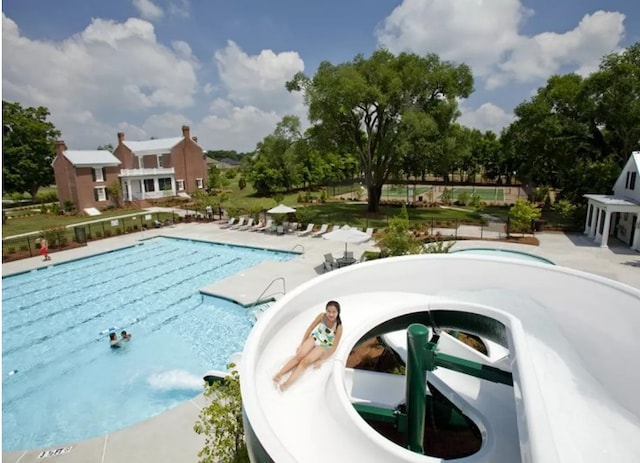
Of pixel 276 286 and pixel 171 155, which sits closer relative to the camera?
pixel 276 286

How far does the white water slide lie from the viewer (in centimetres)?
347

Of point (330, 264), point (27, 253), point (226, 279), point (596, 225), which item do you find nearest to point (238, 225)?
point (226, 279)

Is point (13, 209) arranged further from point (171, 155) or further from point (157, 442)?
point (157, 442)

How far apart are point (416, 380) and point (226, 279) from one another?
1179cm

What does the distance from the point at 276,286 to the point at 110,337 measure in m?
5.72

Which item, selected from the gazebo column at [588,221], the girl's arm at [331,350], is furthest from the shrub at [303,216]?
the girl's arm at [331,350]

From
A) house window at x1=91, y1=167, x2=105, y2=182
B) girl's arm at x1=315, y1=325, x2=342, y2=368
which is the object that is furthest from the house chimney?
girl's arm at x1=315, y1=325, x2=342, y2=368

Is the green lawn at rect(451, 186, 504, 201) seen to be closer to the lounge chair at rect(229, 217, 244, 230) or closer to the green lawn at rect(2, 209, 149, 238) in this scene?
the lounge chair at rect(229, 217, 244, 230)

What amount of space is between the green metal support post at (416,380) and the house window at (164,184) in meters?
43.1

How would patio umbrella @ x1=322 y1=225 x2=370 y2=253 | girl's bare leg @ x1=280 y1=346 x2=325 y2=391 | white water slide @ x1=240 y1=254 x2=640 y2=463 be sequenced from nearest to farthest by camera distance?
white water slide @ x1=240 y1=254 x2=640 y2=463 < girl's bare leg @ x1=280 y1=346 x2=325 y2=391 < patio umbrella @ x1=322 y1=225 x2=370 y2=253

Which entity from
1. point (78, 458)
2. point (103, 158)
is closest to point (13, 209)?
point (103, 158)

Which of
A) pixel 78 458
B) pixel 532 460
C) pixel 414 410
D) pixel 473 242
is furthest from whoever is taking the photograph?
pixel 473 242

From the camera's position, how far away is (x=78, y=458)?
6484mm

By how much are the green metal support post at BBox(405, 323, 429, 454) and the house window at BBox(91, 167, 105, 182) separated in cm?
4136
